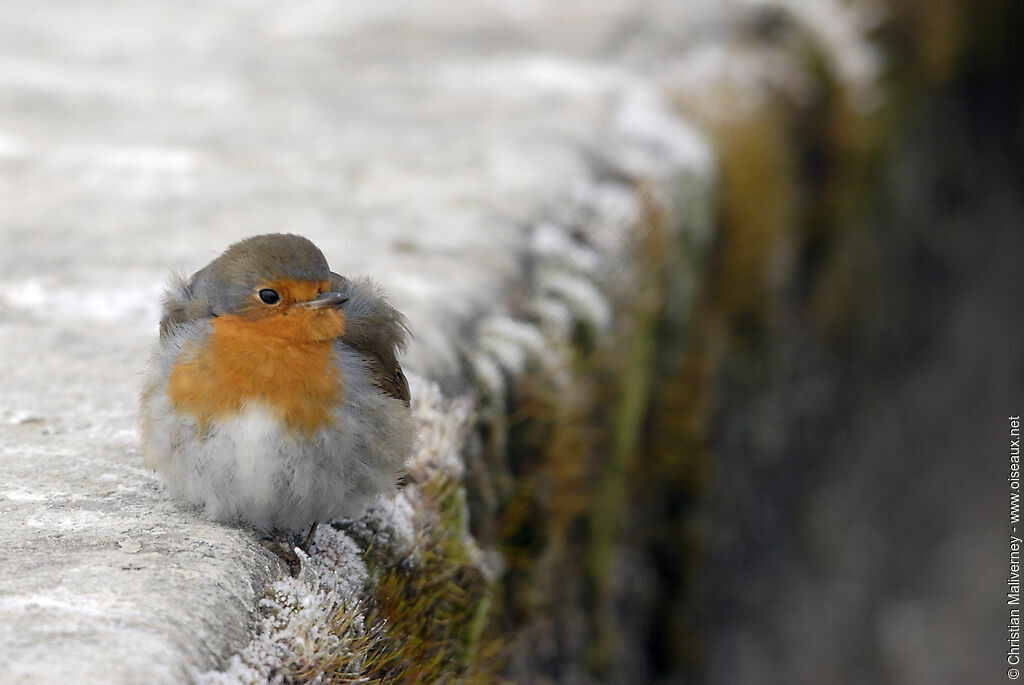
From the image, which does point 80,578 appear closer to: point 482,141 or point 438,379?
point 438,379

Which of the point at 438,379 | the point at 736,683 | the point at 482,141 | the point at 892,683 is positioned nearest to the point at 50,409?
the point at 438,379

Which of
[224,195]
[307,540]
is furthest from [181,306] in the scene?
[224,195]

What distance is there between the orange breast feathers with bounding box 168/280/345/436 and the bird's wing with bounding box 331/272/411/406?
167mm

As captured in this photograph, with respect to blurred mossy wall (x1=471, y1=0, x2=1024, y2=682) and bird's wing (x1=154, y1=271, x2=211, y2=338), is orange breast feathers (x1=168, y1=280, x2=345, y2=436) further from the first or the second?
blurred mossy wall (x1=471, y1=0, x2=1024, y2=682)

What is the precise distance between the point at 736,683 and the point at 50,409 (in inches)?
202

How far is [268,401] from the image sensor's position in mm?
2834

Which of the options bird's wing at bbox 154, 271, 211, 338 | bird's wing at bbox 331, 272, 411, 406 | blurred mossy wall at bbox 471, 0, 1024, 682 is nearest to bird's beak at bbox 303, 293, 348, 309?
bird's wing at bbox 331, 272, 411, 406

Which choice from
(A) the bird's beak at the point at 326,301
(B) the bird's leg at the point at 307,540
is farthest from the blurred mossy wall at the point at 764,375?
(A) the bird's beak at the point at 326,301

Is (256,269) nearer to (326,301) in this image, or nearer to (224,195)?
(326,301)

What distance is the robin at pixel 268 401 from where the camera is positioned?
2.83 metres

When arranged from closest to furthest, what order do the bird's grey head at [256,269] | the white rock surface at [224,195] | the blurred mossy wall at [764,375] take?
the white rock surface at [224,195] < the bird's grey head at [256,269] < the blurred mossy wall at [764,375]

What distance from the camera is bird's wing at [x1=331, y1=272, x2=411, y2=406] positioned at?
3113mm

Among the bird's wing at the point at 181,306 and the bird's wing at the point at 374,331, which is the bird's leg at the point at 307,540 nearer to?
the bird's wing at the point at 374,331

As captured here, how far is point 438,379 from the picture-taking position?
13.5 feet
